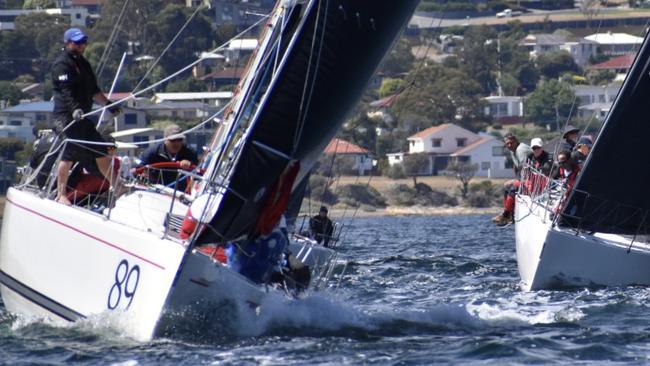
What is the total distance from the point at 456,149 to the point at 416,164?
6265 mm

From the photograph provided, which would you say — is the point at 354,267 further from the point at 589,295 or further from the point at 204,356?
the point at 204,356

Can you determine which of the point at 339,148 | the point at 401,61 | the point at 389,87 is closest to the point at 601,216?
the point at 339,148

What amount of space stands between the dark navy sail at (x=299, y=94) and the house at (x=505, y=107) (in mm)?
79733

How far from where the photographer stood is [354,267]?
19.2 meters

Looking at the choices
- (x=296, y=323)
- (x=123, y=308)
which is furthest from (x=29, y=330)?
(x=296, y=323)

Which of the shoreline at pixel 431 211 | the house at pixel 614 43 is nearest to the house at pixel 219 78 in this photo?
the shoreline at pixel 431 211

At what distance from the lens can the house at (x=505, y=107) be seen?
299 ft

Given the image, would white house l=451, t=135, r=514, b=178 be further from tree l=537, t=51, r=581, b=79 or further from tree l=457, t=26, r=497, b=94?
tree l=537, t=51, r=581, b=79

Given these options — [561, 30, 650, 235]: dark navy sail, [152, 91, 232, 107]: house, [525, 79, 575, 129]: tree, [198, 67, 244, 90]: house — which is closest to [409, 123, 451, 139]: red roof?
[525, 79, 575, 129]: tree

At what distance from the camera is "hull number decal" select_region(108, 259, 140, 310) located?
10.5 meters

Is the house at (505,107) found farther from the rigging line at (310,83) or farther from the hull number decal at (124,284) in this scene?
the hull number decal at (124,284)

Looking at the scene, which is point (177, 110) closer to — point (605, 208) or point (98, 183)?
point (605, 208)

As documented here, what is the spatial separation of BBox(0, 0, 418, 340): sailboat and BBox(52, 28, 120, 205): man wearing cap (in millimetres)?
335

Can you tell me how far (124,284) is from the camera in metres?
10.6
